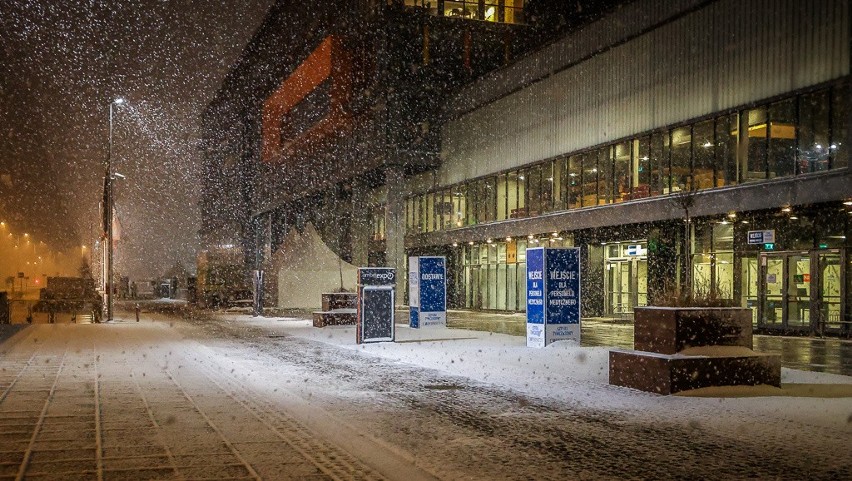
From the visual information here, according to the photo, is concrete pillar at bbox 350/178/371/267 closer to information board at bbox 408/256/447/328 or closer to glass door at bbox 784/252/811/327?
information board at bbox 408/256/447/328

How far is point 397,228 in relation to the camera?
2044 inches

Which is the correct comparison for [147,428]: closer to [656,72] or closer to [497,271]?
[656,72]

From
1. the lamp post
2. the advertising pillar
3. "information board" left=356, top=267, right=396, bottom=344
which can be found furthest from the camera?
the lamp post

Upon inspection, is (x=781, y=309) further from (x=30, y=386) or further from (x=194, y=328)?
(x=30, y=386)

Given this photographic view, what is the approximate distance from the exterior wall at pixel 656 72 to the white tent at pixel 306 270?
10135 mm

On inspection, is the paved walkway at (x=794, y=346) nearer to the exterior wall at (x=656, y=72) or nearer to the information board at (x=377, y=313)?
the information board at (x=377, y=313)

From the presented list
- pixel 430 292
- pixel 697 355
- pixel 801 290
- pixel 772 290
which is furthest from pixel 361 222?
pixel 697 355

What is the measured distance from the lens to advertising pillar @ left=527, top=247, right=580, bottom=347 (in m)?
19.3

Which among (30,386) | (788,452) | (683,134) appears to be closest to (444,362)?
(30,386)

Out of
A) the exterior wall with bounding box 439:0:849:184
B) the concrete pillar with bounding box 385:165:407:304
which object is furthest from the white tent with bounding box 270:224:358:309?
the exterior wall with bounding box 439:0:849:184

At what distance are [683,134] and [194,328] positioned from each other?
19891 mm

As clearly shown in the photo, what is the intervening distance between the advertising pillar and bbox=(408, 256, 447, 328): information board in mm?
6468

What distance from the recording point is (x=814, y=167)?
77.8 feet

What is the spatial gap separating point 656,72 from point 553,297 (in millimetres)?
14755
